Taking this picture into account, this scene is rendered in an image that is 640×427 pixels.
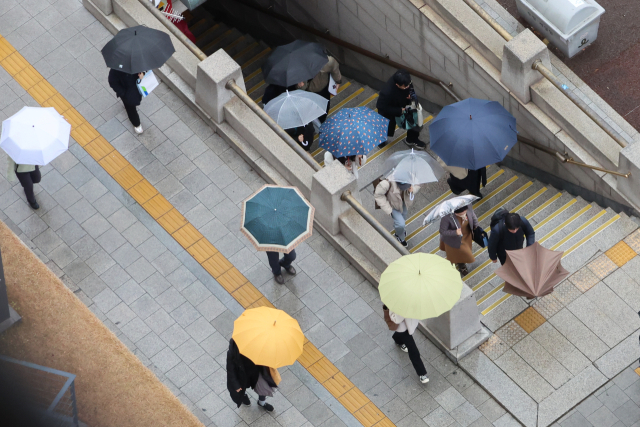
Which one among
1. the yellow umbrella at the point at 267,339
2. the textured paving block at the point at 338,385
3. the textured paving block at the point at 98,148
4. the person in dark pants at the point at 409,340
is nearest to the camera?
the yellow umbrella at the point at 267,339

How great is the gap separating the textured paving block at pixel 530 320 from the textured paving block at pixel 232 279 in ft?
12.9

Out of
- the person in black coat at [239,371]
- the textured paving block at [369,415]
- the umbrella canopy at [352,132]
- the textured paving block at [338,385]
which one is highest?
the umbrella canopy at [352,132]

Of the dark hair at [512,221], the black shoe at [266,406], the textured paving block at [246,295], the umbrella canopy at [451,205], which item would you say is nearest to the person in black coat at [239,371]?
the black shoe at [266,406]

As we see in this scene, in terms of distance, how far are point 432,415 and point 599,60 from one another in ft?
32.2

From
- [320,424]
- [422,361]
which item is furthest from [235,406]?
[422,361]

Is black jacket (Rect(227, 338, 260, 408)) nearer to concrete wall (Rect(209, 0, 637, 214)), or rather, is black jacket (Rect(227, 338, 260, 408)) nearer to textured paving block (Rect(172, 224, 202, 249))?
textured paving block (Rect(172, 224, 202, 249))

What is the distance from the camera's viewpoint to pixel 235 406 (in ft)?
33.3

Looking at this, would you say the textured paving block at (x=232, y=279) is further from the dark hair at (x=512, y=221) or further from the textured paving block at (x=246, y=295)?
the dark hair at (x=512, y=221)

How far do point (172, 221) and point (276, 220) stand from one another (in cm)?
Answer: 293

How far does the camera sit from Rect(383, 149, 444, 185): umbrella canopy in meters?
10.8

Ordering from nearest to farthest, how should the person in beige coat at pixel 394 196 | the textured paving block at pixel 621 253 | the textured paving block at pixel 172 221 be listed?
the person in beige coat at pixel 394 196, the textured paving block at pixel 621 253, the textured paving block at pixel 172 221

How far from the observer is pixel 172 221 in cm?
1166

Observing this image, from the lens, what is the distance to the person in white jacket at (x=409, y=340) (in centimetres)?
936

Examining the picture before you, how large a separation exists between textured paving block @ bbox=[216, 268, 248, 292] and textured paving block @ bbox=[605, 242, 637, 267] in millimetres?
5351
